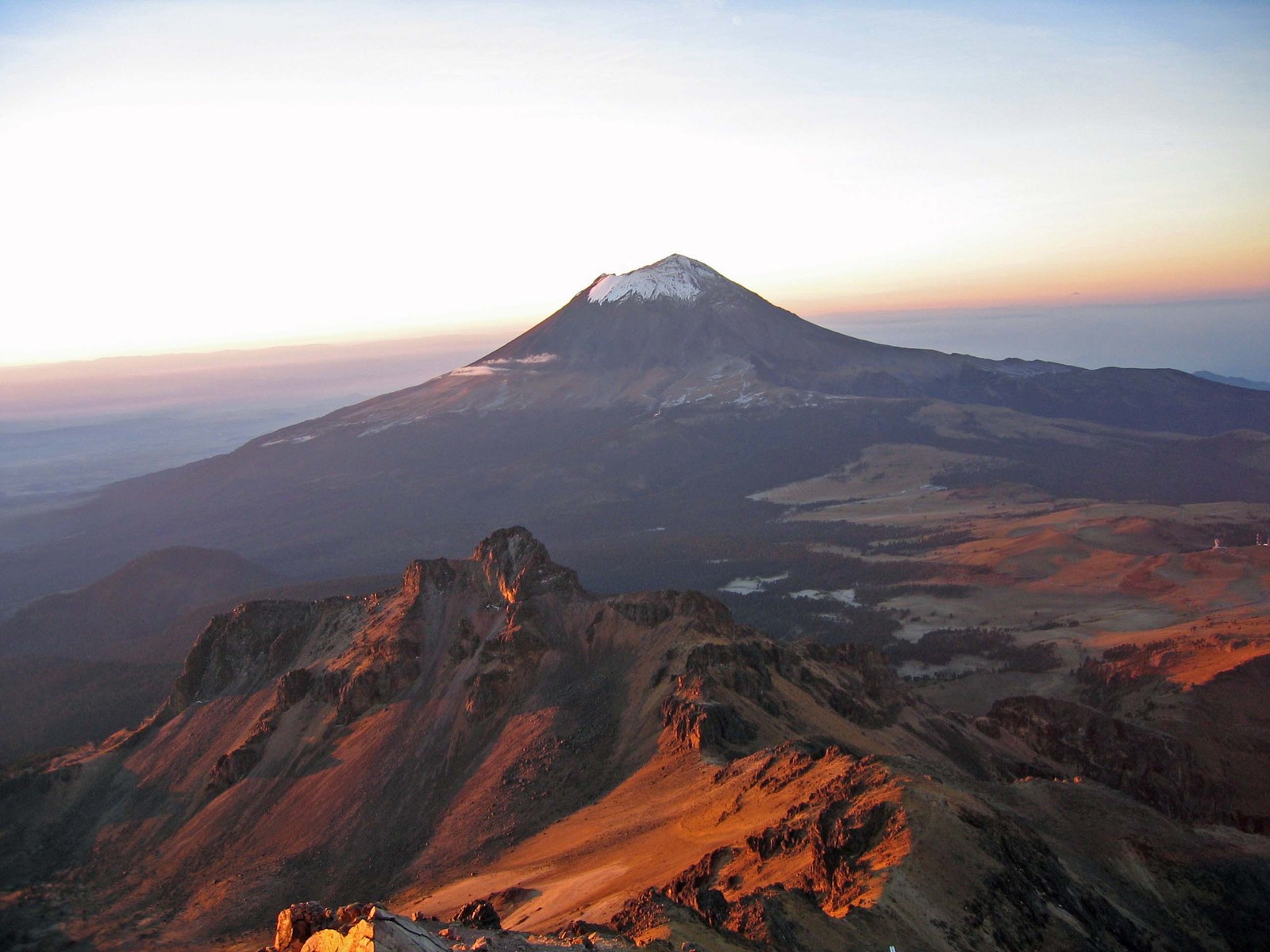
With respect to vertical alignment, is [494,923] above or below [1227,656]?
above

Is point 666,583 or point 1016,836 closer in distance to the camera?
point 1016,836

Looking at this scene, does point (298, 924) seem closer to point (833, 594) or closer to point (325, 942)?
point (325, 942)

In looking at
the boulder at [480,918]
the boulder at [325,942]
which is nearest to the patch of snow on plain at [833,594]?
the boulder at [480,918]

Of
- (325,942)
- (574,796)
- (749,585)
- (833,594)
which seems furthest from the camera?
(749,585)

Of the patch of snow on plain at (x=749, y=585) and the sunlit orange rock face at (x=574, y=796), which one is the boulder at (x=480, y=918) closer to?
the sunlit orange rock face at (x=574, y=796)

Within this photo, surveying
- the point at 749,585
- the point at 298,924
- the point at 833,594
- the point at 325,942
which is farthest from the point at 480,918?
→ the point at 749,585

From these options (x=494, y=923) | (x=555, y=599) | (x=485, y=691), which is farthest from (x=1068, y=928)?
(x=555, y=599)

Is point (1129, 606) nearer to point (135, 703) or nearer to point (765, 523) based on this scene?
point (765, 523)
